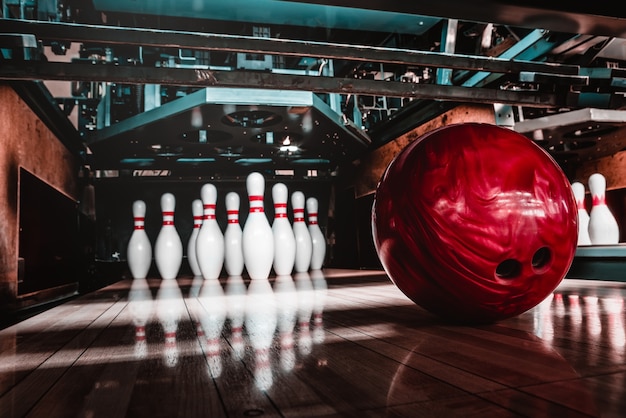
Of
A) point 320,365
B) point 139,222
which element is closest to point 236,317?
point 320,365

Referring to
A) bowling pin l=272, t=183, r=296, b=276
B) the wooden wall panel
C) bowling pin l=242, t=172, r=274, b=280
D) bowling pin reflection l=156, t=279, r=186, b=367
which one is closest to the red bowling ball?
bowling pin reflection l=156, t=279, r=186, b=367

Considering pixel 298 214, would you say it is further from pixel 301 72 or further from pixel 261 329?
pixel 261 329

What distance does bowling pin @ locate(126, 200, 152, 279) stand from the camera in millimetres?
3295

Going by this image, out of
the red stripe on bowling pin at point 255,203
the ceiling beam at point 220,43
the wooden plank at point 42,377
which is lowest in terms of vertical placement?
the wooden plank at point 42,377

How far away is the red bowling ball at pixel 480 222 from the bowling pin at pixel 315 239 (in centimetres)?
256

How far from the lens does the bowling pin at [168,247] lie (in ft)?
10.6

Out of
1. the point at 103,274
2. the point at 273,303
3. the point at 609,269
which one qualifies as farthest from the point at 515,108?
the point at 103,274

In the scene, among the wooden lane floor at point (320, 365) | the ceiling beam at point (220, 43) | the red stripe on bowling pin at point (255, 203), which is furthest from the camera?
the red stripe on bowling pin at point (255, 203)

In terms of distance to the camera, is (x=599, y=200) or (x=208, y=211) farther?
(x=208, y=211)

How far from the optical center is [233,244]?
3236 millimetres

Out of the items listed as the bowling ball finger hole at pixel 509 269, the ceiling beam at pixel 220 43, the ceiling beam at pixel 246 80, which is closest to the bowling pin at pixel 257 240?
the ceiling beam at pixel 246 80

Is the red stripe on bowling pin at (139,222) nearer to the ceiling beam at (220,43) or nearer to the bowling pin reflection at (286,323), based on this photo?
the bowling pin reflection at (286,323)

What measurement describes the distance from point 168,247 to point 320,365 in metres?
2.74

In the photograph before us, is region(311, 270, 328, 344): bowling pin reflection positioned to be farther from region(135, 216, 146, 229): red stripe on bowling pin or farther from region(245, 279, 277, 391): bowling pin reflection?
region(135, 216, 146, 229): red stripe on bowling pin
